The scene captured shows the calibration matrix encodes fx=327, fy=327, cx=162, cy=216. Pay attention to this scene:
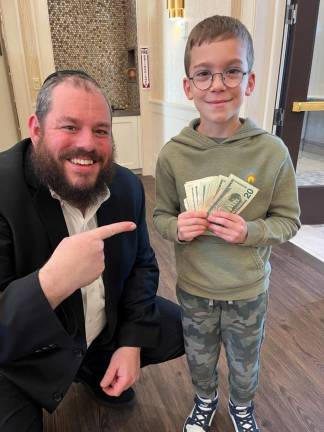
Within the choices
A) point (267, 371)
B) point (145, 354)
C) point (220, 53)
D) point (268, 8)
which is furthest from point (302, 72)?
point (145, 354)

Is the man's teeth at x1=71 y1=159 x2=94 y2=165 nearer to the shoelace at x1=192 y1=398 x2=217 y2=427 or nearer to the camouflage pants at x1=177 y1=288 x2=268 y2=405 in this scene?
the camouflage pants at x1=177 y1=288 x2=268 y2=405

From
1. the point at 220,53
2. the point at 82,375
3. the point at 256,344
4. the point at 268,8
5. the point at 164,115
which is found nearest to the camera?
the point at 220,53

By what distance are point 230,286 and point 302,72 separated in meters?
2.21

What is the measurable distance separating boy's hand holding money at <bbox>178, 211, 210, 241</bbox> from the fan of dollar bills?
4 cm

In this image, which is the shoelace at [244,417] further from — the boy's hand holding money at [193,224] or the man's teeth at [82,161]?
the man's teeth at [82,161]

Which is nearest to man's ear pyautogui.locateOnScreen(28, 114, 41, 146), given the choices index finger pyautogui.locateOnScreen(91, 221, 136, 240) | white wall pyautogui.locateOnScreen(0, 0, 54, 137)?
index finger pyautogui.locateOnScreen(91, 221, 136, 240)

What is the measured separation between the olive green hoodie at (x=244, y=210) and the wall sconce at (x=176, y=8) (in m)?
2.87

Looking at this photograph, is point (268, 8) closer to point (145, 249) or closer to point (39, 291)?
point (145, 249)

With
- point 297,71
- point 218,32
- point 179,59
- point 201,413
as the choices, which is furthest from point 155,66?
point 201,413

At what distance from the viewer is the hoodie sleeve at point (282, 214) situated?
101cm

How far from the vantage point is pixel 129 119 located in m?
4.70

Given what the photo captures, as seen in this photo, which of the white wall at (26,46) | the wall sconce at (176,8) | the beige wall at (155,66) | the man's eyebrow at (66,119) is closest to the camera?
the man's eyebrow at (66,119)

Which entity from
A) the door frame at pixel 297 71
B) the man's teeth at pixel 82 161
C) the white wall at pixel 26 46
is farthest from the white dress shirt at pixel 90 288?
the white wall at pixel 26 46

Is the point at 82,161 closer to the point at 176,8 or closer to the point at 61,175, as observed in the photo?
the point at 61,175
